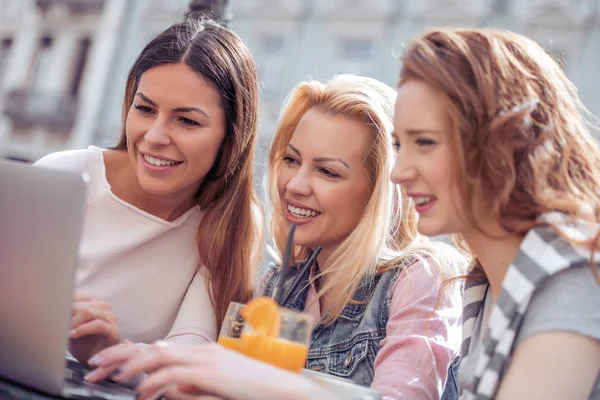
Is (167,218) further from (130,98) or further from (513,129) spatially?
(513,129)

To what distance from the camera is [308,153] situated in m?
1.84

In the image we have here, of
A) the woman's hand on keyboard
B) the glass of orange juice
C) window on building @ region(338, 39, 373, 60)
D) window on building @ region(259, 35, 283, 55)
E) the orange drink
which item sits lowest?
the woman's hand on keyboard

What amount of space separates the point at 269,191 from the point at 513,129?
3.39ft

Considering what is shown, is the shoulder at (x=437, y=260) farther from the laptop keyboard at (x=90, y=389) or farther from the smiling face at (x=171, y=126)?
the laptop keyboard at (x=90, y=389)

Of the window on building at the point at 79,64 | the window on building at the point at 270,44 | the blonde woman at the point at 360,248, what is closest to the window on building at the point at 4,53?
the window on building at the point at 79,64

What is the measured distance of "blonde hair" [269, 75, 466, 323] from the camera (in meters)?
1.82

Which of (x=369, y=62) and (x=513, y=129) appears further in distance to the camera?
(x=369, y=62)

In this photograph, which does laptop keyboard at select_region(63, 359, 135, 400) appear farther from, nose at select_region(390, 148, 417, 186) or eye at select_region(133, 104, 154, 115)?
eye at select_region(133, 104, 154, 115)

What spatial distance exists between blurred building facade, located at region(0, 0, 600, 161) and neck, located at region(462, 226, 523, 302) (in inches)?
437

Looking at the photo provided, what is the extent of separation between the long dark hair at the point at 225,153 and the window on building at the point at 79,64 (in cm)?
1228

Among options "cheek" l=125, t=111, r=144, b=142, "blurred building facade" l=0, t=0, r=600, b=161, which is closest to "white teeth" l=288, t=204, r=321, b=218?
"cheek" l=125, t=111, r=144, b=142

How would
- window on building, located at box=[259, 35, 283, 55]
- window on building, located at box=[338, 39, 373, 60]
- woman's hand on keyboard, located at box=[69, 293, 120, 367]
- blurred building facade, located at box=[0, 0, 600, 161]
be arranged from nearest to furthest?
1. woman's hand on keyboard, located at box=[69, 293, 120, 367]
2. blurred building facade, located at box=[0, 0, 600, 161]
3. window on building, located at box=[338, 39, 373, 60]
4. window on building, located at box=[259, 35, 283, 55]

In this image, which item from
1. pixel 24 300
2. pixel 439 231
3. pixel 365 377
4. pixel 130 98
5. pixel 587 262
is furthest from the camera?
pixel 130 98

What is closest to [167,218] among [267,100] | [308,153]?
[308,153]
